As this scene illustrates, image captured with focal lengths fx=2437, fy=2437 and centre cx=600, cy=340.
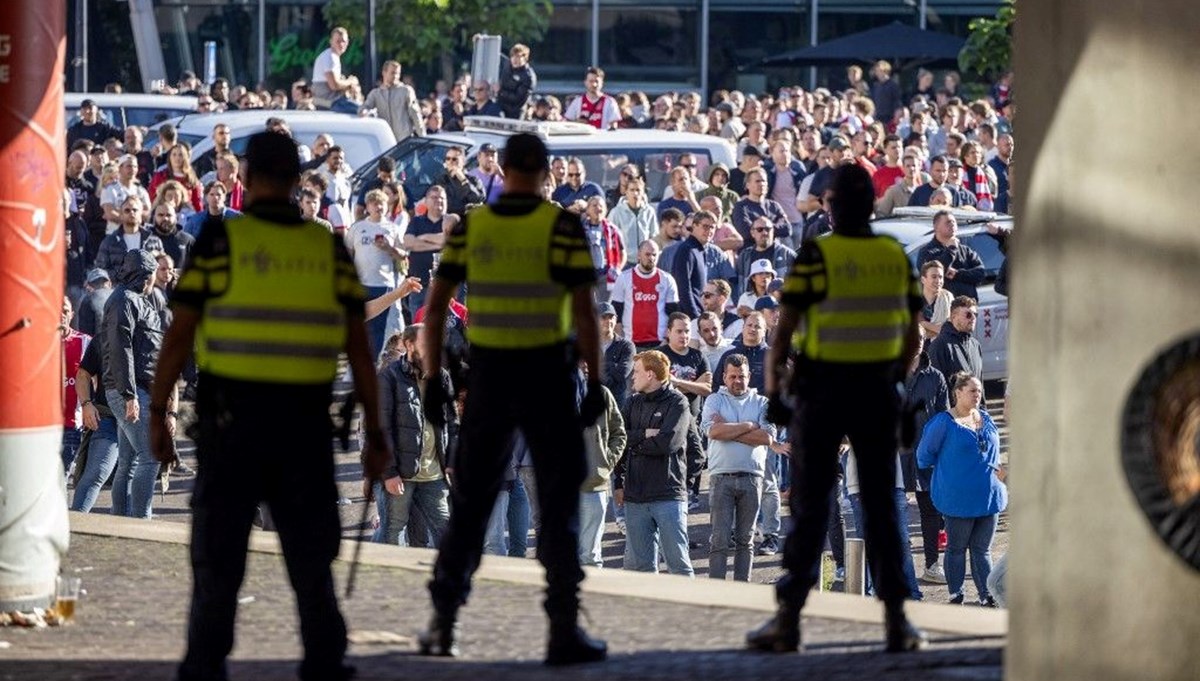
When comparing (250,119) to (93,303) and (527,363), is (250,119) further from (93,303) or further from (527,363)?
(527,363)

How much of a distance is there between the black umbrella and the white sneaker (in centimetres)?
2241

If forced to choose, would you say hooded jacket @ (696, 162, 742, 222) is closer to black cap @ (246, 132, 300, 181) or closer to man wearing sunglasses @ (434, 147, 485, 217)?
man wearing sunglasses @ (434, 147, 485, 217)

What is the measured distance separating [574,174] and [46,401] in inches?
510

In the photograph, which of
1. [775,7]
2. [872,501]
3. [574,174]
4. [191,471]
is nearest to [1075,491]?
[872,501]

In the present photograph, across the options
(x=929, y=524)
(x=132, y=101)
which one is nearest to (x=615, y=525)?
(x=929, y=524)

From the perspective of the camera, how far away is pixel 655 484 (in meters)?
14.6

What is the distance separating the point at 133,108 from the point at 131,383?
14403mm

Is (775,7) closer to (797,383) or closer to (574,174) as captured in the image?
(574,174)

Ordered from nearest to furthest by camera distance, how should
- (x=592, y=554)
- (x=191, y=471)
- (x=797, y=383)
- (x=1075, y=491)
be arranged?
1. (x=1075, y=491)
2. (x=797, y=383)
3. (x=592, y=554)
4. (x=191, y=471)

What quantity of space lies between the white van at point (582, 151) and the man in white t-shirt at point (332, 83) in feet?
18.2

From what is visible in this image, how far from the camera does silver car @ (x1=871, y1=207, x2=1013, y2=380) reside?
20.7 meters

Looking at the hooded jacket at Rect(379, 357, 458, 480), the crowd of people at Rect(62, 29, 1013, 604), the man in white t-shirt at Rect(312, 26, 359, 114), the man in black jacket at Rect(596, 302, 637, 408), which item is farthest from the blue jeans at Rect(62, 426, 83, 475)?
the man in white t-shirt at Rect(312, 26, 359, 114)

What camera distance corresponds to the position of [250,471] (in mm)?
7422

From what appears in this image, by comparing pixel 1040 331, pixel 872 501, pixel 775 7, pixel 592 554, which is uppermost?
pixel 775 7
